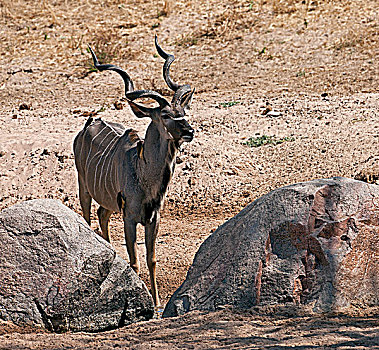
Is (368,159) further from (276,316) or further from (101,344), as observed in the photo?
(101,344)

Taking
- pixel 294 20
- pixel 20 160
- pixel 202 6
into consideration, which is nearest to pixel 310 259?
pixel 20 160

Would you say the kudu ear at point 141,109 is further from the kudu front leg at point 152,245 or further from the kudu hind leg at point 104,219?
the kudu hind leg at point 104,219

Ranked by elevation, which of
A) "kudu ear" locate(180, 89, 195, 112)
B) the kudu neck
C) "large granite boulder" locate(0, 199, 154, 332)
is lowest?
"large granite boulder" locate(0, 199, 154, 332)

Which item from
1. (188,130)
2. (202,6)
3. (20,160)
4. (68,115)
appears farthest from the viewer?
(202,6)

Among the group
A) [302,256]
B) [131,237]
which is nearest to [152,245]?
[131,237]

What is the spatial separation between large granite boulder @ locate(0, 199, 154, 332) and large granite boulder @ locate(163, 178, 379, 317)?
436mm

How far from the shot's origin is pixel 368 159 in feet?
28.8

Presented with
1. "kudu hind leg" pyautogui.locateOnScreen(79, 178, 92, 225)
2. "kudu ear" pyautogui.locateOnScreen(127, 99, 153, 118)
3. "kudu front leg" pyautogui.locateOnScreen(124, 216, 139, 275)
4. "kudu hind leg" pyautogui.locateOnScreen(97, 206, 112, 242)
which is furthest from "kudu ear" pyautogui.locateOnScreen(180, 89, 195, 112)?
"kudu hind leg" pyautogui.locateOnScreen(79, 178, 92, 225)

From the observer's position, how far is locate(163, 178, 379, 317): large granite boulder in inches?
159

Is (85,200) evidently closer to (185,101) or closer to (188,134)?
(185,101)

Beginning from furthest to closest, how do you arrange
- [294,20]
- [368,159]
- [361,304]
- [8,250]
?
[294,20] < [368,159] < [8,250] < [361,304]

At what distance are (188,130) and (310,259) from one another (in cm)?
151

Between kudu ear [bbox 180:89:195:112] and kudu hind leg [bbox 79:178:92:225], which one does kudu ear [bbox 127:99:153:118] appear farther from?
kudu hind leg [bbox 79:178:92:225]

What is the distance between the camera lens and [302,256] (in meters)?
4.10
